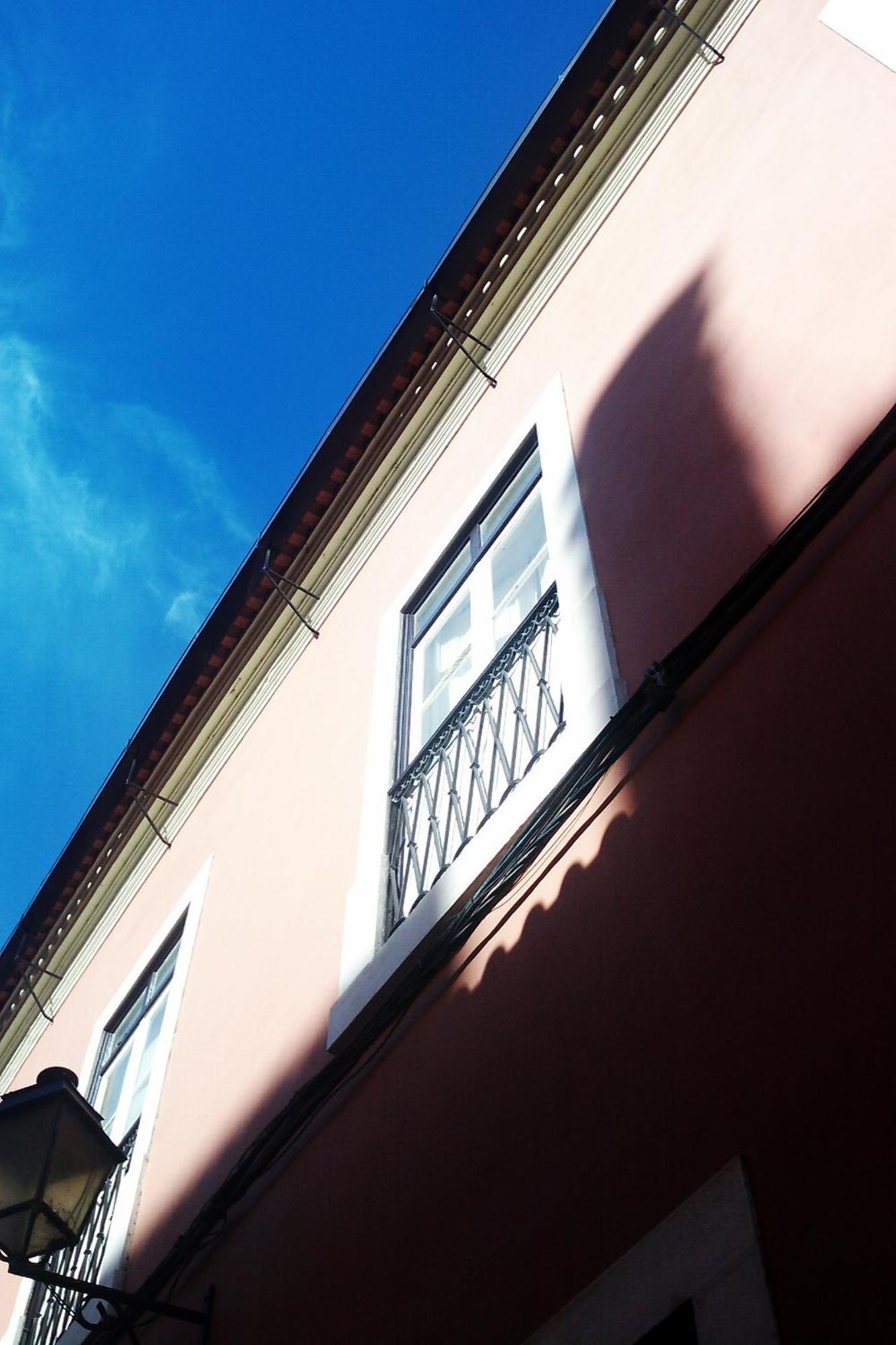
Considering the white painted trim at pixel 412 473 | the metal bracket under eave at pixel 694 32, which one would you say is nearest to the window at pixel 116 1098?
the white painted trim at pixel 412 473

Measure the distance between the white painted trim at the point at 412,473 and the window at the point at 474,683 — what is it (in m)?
0.37

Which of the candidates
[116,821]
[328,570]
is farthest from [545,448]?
[116,821]

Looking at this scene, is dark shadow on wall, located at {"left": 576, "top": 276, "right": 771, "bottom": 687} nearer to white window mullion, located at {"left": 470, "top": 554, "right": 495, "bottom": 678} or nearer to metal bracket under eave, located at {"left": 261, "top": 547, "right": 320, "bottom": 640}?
white window mullion, located at {"left": 470, "top": 554, "right": 495, "bottom": 678}

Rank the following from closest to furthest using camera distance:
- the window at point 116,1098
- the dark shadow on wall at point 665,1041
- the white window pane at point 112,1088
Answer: the dark shadow on wall at point 665,1041 < the window at point 116,1098 < the white window pane at point 112,1088

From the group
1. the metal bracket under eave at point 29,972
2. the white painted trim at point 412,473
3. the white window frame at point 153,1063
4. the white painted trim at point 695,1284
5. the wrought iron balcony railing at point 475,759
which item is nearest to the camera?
the white painted trim at point 695,1284

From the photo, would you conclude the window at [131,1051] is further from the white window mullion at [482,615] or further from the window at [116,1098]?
the white window mullion at [482,615]

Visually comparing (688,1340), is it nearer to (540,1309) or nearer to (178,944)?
(540,1309)

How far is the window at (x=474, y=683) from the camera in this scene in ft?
13.9

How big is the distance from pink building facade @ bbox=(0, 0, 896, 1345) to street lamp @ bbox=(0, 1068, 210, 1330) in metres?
0.40

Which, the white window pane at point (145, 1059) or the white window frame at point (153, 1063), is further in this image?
the white window pane at point (145, 1059)

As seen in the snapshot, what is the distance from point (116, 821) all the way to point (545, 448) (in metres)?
3.91

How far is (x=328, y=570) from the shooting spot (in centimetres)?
699

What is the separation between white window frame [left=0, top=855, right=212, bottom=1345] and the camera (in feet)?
16.5

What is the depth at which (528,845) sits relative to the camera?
3615 millimetres
